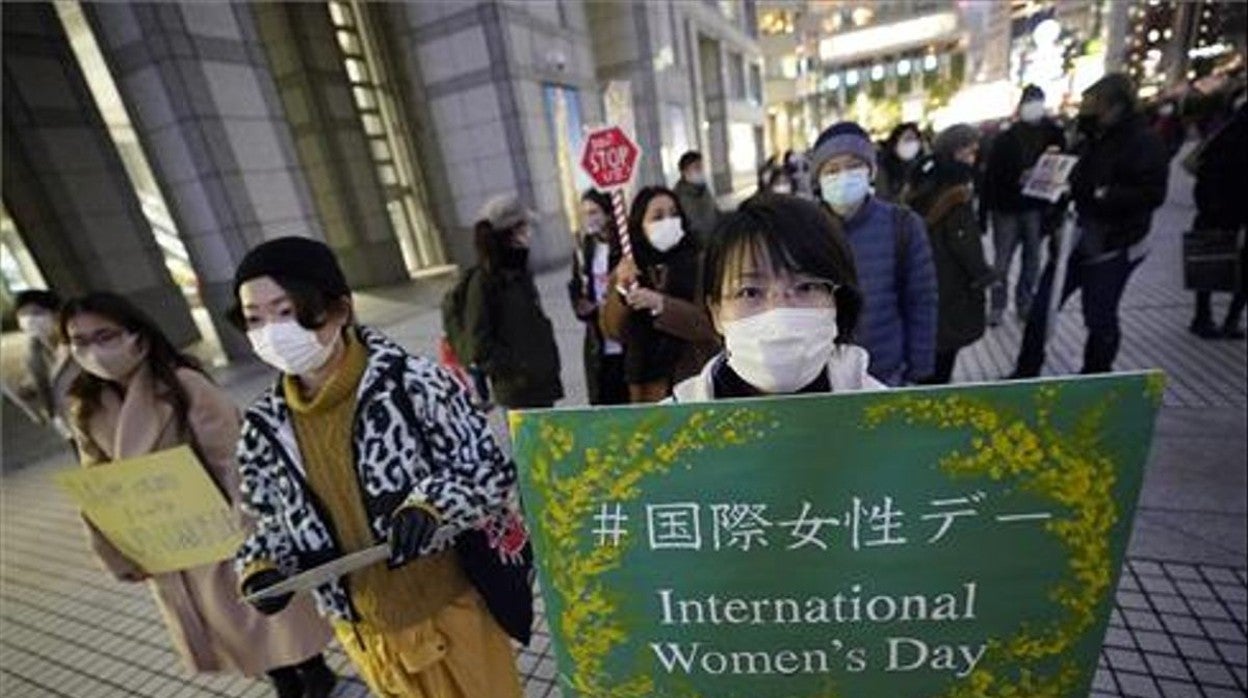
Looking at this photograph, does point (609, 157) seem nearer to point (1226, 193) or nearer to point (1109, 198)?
point (1109, 198)

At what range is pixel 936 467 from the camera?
0.90 metres

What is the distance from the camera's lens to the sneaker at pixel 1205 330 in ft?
15.7

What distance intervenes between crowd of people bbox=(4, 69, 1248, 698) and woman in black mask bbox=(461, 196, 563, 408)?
12 millimetres

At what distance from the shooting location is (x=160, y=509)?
2.19 metres

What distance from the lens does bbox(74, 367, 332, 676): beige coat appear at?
7.37ft

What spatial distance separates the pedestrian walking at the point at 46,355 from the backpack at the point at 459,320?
8.27 ft

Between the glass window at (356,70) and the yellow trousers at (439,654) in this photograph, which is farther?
the glass window at (356,70)

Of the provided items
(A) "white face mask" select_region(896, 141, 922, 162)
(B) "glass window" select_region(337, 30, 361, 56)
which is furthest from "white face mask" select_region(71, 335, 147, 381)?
(B) "glass window" select_region(337, 30, 361, 56)

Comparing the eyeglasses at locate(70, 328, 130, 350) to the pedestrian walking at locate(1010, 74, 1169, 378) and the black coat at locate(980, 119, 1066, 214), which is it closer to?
the pedestrian walking at locate(1010, 74, 1169, 378)

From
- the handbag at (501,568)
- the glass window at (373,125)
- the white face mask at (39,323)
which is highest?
the glass window at (373,125)

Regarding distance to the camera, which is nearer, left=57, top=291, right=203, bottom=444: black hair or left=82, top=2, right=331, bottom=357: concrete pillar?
left=57, top=291, right=203, bottom=444: black hair

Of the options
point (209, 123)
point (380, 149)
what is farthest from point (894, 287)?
point (380, 149)

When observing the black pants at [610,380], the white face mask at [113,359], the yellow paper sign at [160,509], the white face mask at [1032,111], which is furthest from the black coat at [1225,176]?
the white face mask at [113,359]

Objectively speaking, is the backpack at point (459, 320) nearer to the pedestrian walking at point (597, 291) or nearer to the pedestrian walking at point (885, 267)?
the pedestrian walking at point (597, 291)
